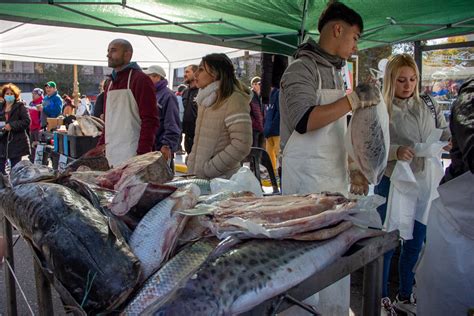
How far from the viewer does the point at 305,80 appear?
8.51ft

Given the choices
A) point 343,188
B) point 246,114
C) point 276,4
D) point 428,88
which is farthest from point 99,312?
point 428,88

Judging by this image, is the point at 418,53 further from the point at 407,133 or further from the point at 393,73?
the point at 407,133

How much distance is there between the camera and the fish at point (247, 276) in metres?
1.18

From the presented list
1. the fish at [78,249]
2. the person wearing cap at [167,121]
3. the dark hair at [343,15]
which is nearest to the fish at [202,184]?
the fish at [78,249]

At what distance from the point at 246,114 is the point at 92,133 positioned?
3096 millimetres

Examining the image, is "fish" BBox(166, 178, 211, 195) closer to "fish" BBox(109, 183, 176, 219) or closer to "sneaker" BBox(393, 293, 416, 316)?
"fish" BBox(109, 183, 176, 219)

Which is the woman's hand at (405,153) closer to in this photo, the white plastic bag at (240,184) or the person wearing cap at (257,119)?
the white plastic bag at (240,184)

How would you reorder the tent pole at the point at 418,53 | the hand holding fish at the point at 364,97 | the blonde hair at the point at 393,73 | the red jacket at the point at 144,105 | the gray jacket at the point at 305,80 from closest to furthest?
the hand holding fish at the point at 364,97 < the gray jacket at the point at 305,80 < the blonde hair at the point at 393,73 < the red jacket at the point at 144,105 < the tent pole at the point at 418,53

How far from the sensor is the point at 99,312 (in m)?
1.29

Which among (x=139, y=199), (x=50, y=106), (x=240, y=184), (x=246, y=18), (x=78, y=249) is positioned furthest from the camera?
(x=50, y=106)

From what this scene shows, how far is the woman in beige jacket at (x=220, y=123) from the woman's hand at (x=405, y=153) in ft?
3.56

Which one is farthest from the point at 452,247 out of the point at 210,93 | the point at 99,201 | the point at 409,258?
the point at 210,93

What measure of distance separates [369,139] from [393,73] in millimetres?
1149

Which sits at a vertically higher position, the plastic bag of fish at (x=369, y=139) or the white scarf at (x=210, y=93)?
the white scarf at (x=210, y=93)
